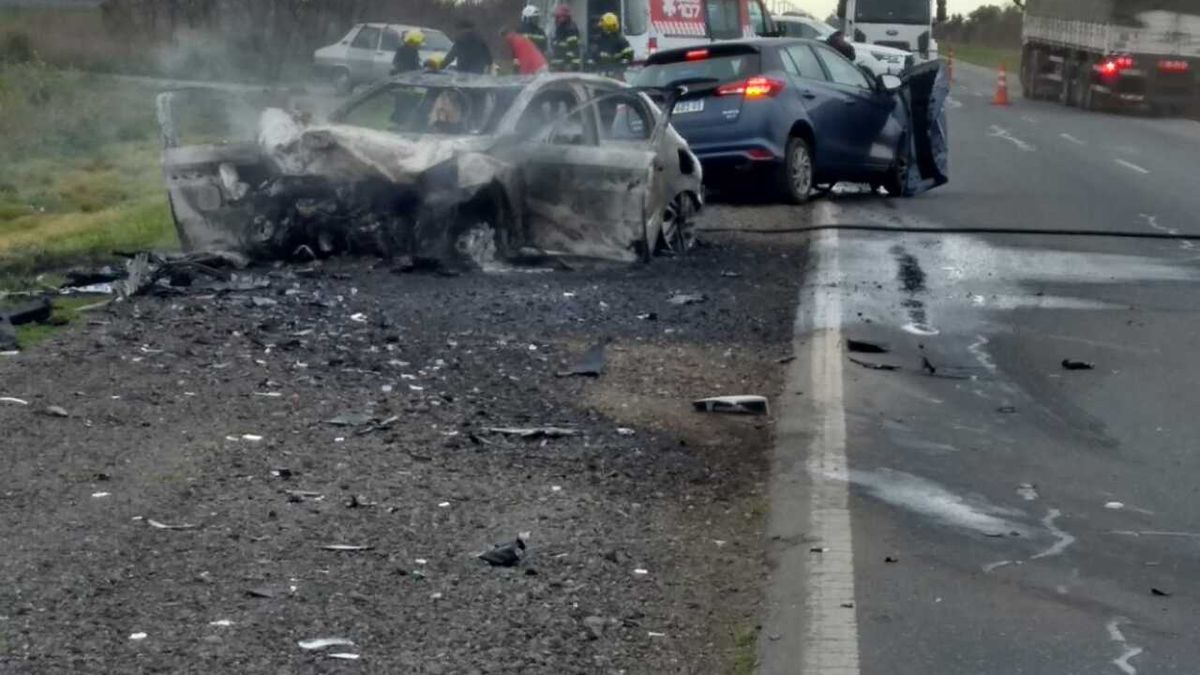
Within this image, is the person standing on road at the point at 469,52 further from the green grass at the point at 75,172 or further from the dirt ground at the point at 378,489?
the dirt ground at the point at 378,489

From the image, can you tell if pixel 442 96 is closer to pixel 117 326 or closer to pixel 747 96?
pixel 117 326

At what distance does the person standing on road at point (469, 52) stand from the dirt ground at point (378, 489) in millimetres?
8976

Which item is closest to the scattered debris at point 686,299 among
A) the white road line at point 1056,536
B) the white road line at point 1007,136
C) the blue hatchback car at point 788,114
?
the white road line at point 1056,536

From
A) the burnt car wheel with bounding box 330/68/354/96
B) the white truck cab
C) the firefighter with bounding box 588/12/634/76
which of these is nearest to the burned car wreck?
the firefighter with bounding box 588/12/634/76

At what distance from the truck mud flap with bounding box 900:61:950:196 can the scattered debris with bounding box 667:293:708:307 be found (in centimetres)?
712

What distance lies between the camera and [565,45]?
2417 cm

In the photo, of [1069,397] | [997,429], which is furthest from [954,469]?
[1069,397]

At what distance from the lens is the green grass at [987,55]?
241 feet

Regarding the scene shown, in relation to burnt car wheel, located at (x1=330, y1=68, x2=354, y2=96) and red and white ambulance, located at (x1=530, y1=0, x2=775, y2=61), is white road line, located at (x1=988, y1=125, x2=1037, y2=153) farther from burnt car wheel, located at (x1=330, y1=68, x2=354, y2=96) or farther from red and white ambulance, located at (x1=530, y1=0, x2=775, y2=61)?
burnt car wheel, located at (x1=330, y1=68, x2=354, y2=96)

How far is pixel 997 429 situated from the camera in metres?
8.79

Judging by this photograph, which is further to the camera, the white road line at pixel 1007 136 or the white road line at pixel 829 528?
Answer: the white road line at pixel 1007 136

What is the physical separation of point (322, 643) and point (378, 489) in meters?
1.77

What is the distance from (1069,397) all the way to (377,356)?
142 inches

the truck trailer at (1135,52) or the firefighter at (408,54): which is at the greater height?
the firefighter at (408,54)
